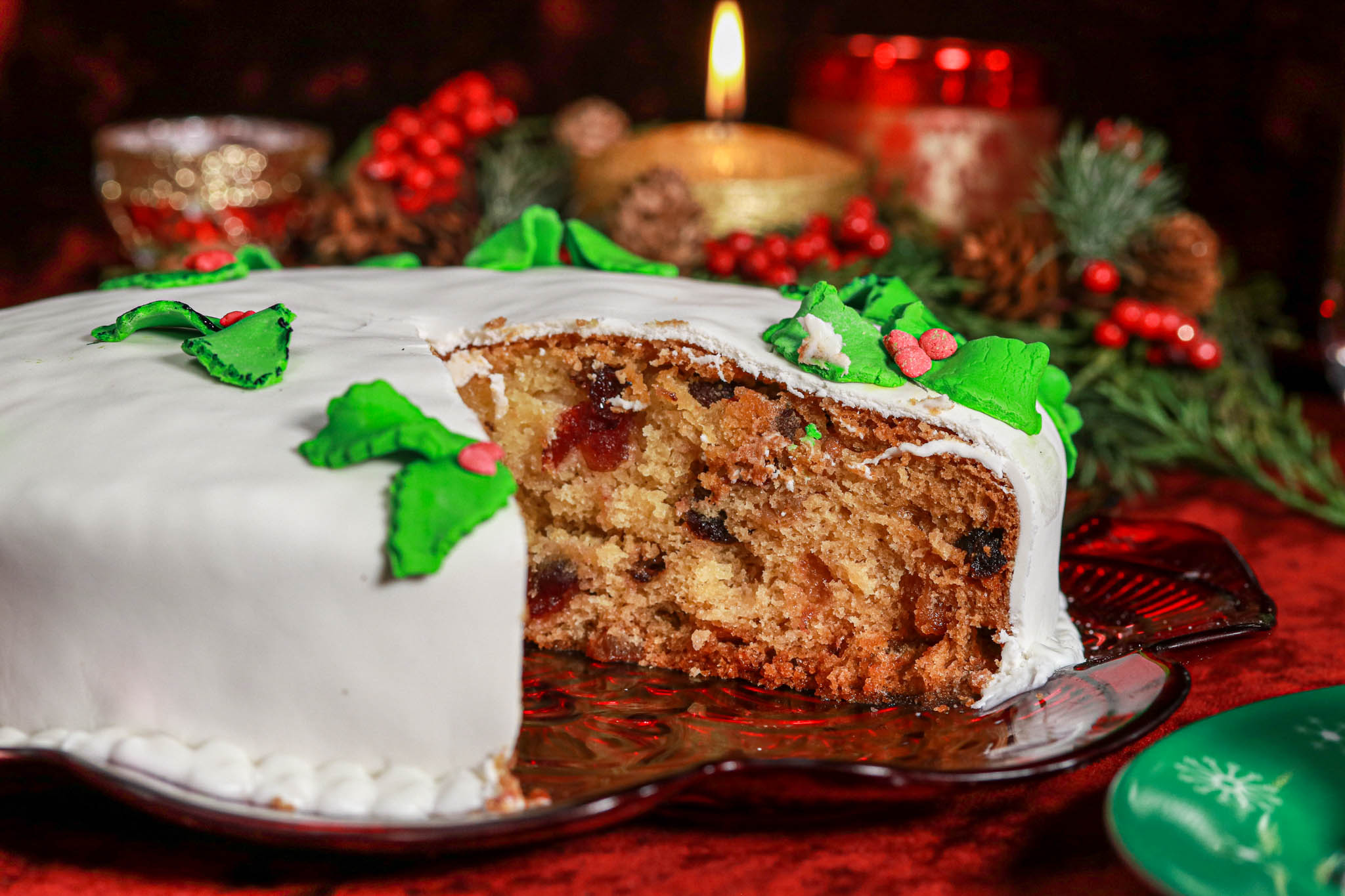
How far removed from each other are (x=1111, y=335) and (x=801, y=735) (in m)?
1.31

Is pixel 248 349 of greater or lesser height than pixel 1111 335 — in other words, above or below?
above

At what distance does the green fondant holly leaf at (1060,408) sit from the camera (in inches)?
64.2

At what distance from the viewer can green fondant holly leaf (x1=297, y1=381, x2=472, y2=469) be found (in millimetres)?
1226

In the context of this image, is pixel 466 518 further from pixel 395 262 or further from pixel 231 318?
pixel 395 262

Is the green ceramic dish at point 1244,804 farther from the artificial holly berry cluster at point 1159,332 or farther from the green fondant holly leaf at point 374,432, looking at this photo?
the artificial holly berry cluster at point 1159,332

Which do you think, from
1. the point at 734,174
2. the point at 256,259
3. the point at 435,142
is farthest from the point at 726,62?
the point at 256,259

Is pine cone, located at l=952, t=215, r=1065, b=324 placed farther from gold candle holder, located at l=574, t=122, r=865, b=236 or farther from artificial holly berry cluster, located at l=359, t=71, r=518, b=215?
artificial holly berry cluster, located at l=359, t=71, r=518, b=215

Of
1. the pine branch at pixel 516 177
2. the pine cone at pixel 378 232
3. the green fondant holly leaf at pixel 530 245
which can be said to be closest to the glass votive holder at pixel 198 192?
the pine cone at pixel 378 232

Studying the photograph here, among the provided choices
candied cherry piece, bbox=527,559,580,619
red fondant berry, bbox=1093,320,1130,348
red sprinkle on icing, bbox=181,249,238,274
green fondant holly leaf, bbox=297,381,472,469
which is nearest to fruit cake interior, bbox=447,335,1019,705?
candied cherry piece, bbox=527,559,580,619

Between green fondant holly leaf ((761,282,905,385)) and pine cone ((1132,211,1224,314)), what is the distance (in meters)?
1.11

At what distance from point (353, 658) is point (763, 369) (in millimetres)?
617

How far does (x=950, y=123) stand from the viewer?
285cm

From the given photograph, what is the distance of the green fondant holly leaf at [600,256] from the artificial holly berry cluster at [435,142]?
2.63ft

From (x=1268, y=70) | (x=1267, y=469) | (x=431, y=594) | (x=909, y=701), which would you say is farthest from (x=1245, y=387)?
(x=431, y=594)
